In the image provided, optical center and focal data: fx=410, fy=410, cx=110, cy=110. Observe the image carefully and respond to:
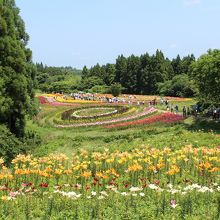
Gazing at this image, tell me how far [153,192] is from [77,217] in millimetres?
2590

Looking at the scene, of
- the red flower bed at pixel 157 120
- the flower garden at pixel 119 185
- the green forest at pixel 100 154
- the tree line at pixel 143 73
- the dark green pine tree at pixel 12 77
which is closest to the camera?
the flower garden at pixel 119 185

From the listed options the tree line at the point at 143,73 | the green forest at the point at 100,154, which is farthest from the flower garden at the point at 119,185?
the tree line at the point at 143,73

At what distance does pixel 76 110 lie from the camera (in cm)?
4888

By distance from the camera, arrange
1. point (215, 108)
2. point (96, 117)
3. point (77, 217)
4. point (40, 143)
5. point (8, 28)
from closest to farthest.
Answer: point (77, 217) → point (8, 28) → point (40, 143) → point (215, 108) → point (96, 117)

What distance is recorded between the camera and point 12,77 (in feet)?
78.9

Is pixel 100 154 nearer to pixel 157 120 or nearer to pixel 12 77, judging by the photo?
pixel 12 77

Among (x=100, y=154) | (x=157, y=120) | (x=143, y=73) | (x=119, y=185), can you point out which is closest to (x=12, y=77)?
(x=100, y=154)

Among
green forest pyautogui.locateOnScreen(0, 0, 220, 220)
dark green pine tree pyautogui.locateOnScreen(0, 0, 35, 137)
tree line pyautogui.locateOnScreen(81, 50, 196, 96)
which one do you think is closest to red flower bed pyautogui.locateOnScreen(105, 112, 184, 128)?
green forest pyautogui.locateOnScreen(0, 0, 220, 220)

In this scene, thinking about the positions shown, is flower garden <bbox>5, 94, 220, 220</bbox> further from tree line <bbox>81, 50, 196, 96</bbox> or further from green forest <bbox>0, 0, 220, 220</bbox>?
tree line <bbox>81, 50, 196, 96</bbox>

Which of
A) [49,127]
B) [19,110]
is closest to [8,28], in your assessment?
[19,110]

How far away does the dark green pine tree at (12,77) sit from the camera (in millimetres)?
23672

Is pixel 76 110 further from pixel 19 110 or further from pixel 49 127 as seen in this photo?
pixel 19 110

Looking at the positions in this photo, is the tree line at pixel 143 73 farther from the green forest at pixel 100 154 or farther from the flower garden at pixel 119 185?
the flower garden at pixel 119 185

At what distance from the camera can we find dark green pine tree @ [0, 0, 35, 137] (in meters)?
23.7
